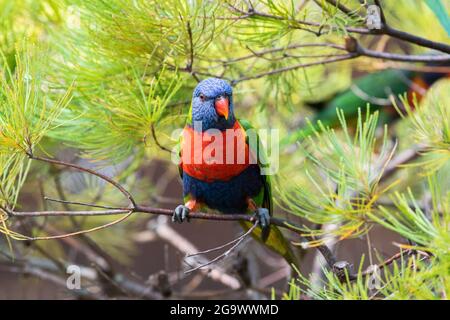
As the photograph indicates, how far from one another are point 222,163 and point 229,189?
0.11 m

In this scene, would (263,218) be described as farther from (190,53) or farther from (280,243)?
(190,53)

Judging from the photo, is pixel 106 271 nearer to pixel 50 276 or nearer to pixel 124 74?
pixel 50 276

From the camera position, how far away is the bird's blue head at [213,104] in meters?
1.76

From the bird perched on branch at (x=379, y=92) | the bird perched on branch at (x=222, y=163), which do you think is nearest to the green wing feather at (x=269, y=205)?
the bird perched on branch at (x=222, y=163)

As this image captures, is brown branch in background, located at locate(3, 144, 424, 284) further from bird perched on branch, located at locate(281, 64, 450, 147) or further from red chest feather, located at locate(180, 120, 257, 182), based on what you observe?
bird perched on branch, located at locate(281, 64, 450, 147)

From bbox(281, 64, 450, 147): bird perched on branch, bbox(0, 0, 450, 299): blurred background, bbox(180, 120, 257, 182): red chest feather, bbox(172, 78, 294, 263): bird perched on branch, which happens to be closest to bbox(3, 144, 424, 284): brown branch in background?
bbox(0, 0, 450, 299): blurred background

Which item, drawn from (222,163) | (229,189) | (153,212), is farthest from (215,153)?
(153,212)

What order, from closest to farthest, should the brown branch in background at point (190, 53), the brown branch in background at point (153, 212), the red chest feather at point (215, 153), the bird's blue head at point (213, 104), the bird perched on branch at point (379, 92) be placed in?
the brown branch in background at point (153, 212) < the brown branch in background at point (190, 53) < the bird's blue head at point (213, 104) < the red chest feather at point (215, 153) < the bird perched on branch at point (379, 92)

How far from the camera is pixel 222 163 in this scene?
1.93 meters

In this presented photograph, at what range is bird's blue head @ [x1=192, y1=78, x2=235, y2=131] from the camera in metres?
1.76

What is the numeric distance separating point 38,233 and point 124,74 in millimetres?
985

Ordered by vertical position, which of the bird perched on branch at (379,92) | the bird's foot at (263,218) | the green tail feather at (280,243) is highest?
the bird perched on branch at (379,92)

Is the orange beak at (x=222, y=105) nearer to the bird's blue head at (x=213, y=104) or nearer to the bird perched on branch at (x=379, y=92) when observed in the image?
the bird's blue head at (x=213, y=104)
